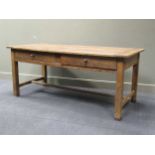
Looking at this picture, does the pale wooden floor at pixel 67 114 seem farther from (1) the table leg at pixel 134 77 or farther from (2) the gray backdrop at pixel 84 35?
(2) the gray backdrop at pixel 84 35

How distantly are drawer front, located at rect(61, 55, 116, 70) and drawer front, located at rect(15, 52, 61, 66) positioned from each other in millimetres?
112

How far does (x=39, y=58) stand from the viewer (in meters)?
2.89

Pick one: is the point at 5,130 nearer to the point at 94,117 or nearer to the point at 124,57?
the point at 94,117

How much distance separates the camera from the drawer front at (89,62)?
95.1 inches

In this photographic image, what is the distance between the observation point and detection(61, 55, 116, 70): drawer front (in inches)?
95.1

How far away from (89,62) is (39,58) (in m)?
0.73

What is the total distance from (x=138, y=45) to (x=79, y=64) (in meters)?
1.23

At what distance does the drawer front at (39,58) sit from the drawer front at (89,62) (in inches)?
4.4

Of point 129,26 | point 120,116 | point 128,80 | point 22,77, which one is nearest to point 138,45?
point 129,26

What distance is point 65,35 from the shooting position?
3.69 m

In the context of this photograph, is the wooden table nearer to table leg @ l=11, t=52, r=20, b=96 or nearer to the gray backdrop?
table leg @ l=11, t=52, r=20, b=96

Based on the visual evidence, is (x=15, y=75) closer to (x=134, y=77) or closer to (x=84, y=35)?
(x=84, y=35)
